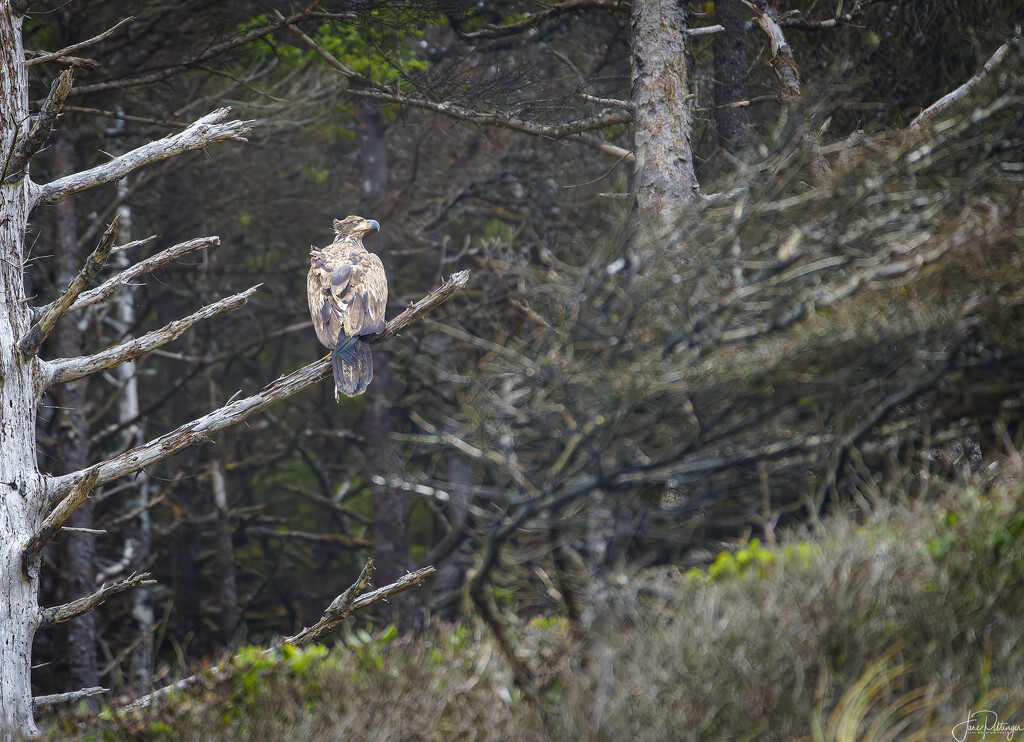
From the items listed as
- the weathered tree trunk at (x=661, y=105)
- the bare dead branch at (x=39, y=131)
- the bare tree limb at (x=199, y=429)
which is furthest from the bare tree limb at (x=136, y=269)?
the weathered tree trunk at (x=661, y=105)

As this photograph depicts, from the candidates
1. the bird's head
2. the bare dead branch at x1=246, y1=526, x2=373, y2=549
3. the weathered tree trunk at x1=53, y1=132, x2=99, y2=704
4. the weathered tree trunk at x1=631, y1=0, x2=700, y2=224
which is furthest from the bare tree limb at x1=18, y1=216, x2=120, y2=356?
the bare dead branch at x1=246, y1=526, x2=373, y2=549

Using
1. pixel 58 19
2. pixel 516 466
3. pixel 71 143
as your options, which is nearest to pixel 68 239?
pixel 71 143

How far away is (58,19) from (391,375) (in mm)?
6108

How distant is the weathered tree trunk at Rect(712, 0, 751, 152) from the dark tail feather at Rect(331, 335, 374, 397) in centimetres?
420

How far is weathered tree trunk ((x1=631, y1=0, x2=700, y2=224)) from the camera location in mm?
7047

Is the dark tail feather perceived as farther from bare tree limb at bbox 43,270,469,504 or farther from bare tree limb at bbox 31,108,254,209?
bare tree limb at bbox 31,108,254,209

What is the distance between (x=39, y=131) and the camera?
475cm

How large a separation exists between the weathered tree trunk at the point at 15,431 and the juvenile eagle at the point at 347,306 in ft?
6.45

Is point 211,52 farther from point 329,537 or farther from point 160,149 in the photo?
point 329,537

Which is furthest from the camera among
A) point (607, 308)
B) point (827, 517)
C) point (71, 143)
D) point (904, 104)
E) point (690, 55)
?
point (71, 143)

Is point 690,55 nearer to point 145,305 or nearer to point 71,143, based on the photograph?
point 71,143

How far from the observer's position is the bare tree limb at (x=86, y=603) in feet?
15.7

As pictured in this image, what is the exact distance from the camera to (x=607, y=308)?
5.31 meters

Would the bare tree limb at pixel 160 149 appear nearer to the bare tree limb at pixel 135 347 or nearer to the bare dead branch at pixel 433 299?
the bare tree limb at pixel 135 347
